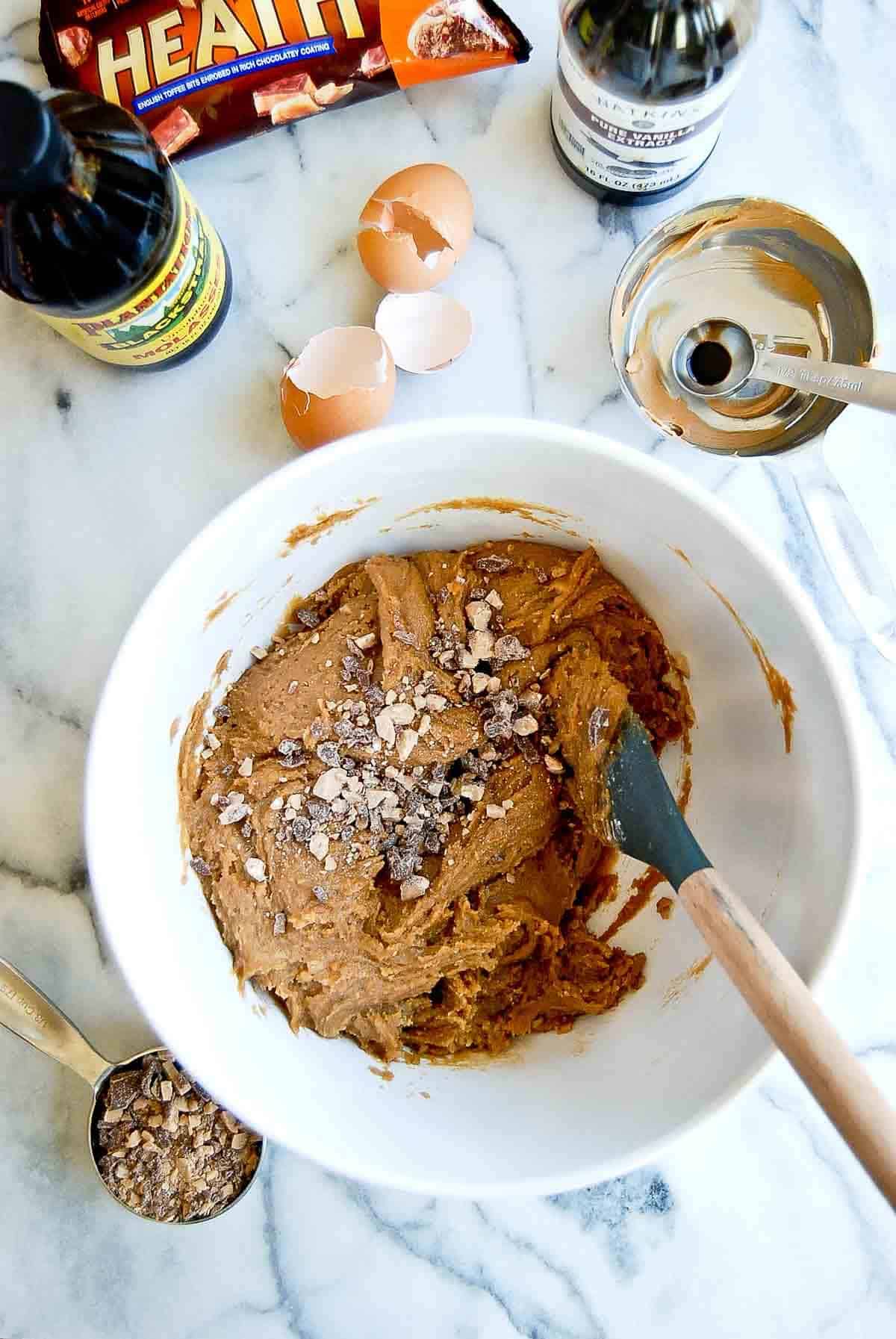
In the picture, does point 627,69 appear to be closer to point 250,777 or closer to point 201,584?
point 201,584

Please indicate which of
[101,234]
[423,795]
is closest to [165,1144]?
[423,795]

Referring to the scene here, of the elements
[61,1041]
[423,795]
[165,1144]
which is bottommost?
[165,1144]

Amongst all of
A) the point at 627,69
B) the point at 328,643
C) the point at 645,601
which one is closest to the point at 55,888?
the point at 328,643

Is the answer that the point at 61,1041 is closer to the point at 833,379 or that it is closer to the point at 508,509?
the point at 508,509

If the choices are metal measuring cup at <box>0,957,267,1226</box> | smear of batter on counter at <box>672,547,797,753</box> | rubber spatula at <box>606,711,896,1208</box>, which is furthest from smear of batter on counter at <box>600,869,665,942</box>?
metal measuring cup at <box>0,957,267,1226</box>

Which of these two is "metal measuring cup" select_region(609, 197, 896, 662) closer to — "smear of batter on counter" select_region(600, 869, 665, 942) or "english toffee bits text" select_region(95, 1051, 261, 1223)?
"smear of batter on counter" select_region(600, 869, 665, 942)
